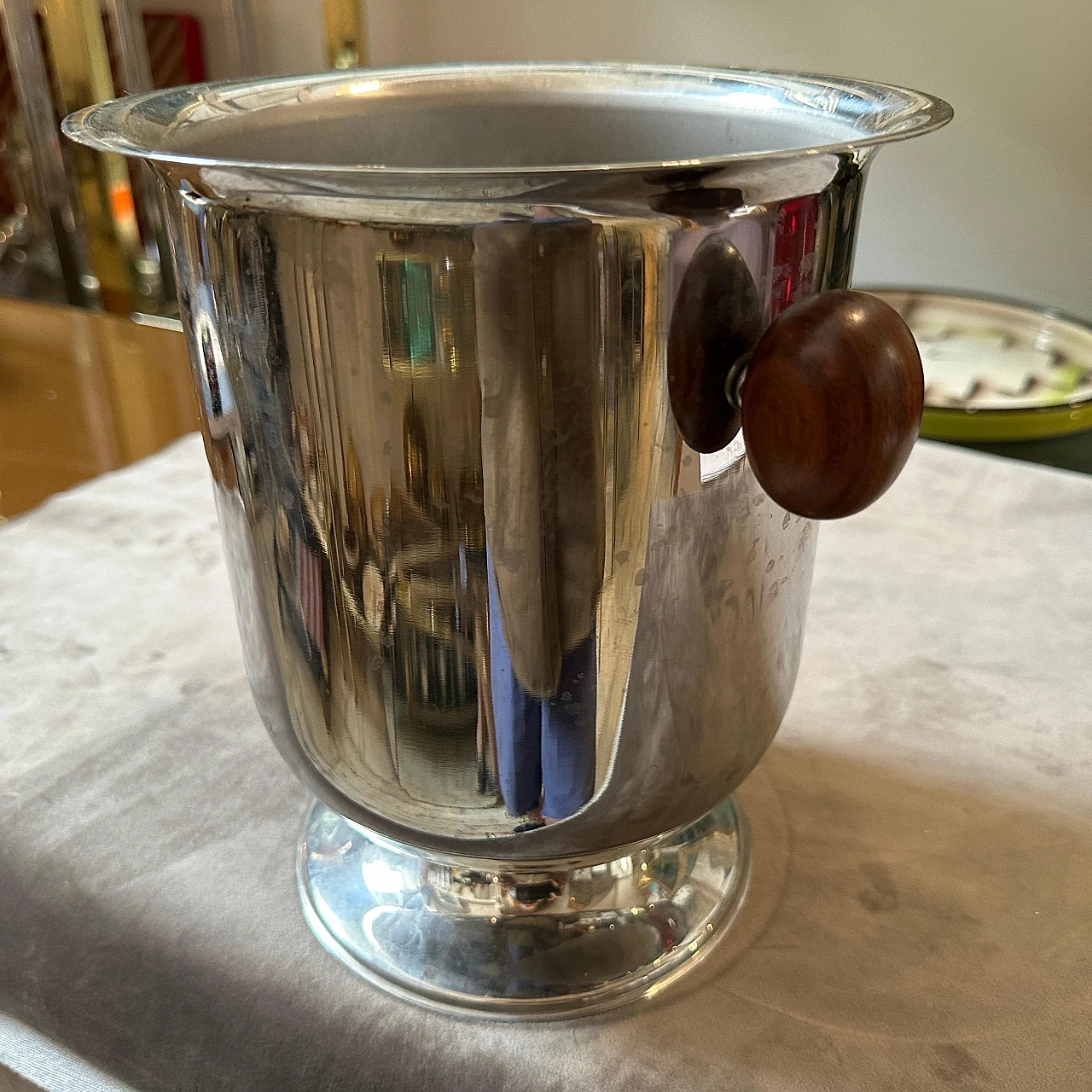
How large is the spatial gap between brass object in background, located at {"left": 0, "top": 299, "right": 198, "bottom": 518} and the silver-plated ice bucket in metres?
0.58

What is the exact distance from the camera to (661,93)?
1.23 ft

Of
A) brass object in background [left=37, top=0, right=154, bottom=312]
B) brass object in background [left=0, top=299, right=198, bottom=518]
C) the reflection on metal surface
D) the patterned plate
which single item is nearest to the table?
the reflection on metal surface

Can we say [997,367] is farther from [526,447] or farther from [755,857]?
[526,447]

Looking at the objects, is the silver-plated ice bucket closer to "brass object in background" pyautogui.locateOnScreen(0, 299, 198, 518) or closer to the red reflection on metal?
the red reflection on metal

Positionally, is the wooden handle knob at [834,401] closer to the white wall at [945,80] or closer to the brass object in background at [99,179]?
the white wall at [945,80]

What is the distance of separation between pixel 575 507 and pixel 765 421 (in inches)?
2.2

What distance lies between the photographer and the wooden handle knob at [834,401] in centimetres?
24

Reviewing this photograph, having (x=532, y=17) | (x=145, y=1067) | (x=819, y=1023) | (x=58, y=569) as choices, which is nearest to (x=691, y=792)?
(x=819, y=1023)

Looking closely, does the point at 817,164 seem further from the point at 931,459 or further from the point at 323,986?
the point at 931,459

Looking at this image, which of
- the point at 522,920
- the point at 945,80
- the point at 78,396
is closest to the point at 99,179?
the point at 78,396

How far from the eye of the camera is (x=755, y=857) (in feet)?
1.36

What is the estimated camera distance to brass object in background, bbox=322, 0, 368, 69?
94 cm

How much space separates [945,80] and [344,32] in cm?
52

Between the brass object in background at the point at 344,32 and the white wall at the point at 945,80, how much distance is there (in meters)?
0.11
